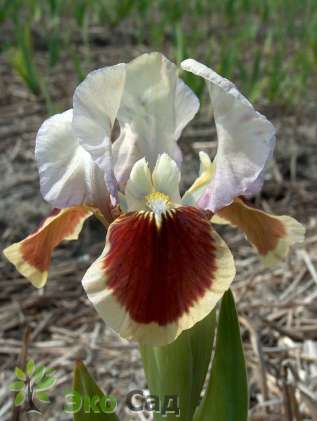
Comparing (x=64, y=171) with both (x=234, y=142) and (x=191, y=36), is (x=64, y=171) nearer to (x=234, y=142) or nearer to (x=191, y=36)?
(x=234, y=142)

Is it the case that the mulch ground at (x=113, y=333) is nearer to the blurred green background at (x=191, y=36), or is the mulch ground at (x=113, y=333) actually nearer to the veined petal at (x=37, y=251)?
the veined petal at (x=37, y=251)

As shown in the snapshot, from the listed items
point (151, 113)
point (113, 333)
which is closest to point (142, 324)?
point (151, 113)

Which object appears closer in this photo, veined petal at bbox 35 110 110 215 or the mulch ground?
veined petal at bbox 35 110 110 215

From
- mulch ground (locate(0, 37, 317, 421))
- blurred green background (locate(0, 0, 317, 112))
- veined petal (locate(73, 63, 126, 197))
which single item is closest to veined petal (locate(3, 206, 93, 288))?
veined petal (locate(73, 63, 126, 197))

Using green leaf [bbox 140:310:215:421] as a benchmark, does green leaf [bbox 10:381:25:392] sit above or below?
below

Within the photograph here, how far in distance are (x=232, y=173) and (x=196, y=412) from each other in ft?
1.32

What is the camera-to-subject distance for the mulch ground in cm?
165

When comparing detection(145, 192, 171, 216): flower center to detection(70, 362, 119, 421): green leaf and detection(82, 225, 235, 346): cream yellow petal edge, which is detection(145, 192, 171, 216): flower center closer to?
detection(82, 225, 235, 346): cream yellow petal edge

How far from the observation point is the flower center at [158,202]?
1.04 m

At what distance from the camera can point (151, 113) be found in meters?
1.18

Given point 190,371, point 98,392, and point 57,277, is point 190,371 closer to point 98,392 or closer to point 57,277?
point 98,392

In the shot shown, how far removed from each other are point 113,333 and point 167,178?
3.13ft

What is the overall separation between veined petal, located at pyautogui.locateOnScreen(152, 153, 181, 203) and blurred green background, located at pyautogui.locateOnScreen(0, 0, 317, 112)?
1801mm

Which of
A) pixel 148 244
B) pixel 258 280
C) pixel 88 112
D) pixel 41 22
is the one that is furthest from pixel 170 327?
pixel 41 22
